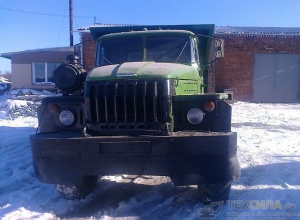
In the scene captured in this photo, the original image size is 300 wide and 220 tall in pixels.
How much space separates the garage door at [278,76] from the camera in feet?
62.4

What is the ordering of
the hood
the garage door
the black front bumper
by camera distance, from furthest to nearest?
the garage door
the hood
the black front bumper

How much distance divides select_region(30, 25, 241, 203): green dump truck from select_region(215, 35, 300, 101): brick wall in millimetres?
15265

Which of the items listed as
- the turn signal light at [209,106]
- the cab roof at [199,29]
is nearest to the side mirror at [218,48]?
the cab roof at [199,29]

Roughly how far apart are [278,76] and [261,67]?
1142mm

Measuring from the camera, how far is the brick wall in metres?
18.8

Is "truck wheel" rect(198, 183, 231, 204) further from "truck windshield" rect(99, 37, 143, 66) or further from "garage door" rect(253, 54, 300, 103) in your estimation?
"garage door" rect(253, 54, 300, 103)

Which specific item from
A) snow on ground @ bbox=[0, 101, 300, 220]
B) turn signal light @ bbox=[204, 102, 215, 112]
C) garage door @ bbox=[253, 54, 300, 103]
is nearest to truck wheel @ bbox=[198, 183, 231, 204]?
snow on ground @ bbox=[0, 101, 300, 220]

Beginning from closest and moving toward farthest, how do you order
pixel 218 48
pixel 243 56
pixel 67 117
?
pixel 67 117, pixel 218 48, pixel 243 56

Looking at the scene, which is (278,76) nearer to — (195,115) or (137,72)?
(195,115)

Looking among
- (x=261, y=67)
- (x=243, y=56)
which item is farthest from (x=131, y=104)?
(x=261, y=67)

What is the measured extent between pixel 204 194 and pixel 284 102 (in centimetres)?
1673

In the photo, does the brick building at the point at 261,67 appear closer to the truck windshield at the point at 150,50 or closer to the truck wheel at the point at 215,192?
the truck windshield at the point at 150,50

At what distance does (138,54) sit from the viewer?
550 centimetres

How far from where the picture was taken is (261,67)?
1908 cm
